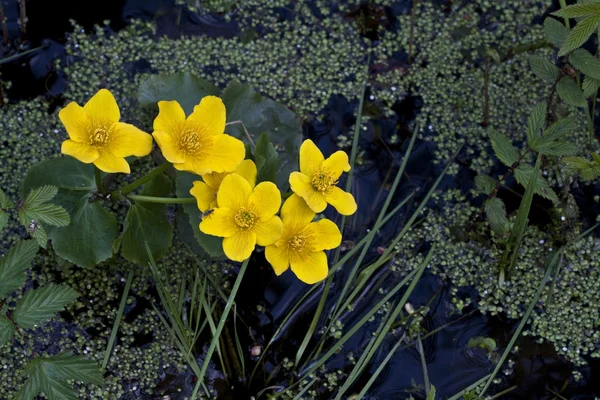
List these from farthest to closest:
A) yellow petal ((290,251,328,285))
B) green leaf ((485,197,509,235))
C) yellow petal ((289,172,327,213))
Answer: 1. green leaf ((485,197,509,235))
2. yellow petal ((290,251,328,285))
3. yellow petal ((289,172,327,213))

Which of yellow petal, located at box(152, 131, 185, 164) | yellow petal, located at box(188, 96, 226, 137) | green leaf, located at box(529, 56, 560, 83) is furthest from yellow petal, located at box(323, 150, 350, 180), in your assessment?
green leaf, located at box(529, 56, 560, 83)

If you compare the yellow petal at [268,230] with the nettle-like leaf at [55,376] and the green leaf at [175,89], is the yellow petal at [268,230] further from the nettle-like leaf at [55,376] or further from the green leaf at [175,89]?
the green leaf at [175,89]

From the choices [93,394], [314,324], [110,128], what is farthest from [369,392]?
[110,128]

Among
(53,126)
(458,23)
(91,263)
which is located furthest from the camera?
(458,23)

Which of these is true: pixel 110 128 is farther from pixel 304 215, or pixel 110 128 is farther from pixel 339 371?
pixel 339 371

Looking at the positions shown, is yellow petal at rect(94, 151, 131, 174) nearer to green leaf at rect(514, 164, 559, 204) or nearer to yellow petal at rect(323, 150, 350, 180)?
yellow petal at rect(323, 150, 350, 180)

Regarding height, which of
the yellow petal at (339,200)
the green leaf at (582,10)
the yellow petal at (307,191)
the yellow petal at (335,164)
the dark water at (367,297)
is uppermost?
the green leaf at (582,10)

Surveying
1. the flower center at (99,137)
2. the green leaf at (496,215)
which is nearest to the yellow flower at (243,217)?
the flower center at (99,137)
